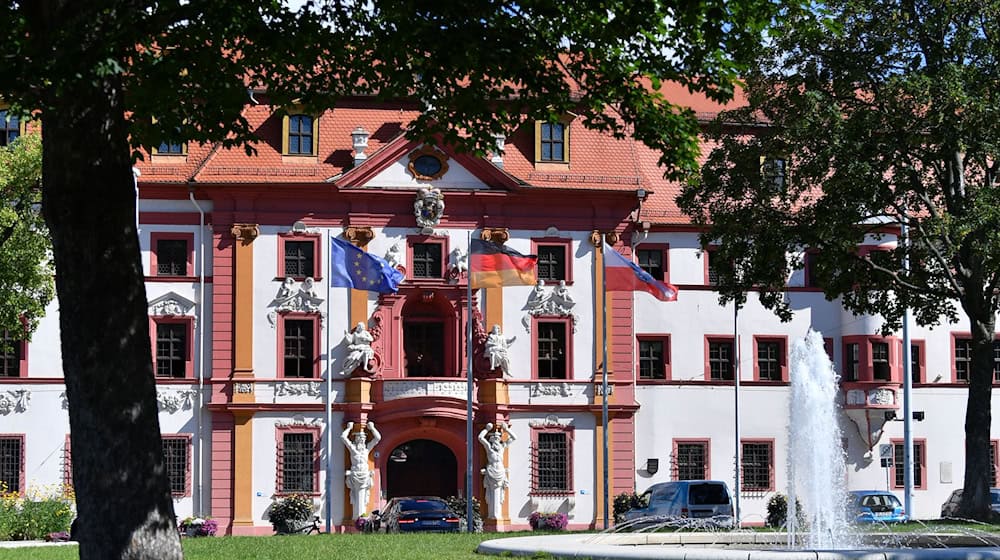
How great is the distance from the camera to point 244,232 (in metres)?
48.3

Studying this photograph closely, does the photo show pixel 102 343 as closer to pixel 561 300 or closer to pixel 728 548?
pixel 728 548

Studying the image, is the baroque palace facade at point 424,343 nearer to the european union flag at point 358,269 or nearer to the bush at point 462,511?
the bush at point 462,511

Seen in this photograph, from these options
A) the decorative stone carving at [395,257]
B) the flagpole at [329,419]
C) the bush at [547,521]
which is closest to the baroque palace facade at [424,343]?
the decorative stone carving at [395,257]

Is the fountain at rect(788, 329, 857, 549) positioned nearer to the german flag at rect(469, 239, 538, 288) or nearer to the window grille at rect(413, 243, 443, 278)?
the german flag at rect(469, 239, 538, 288)

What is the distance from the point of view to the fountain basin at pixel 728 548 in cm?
1886

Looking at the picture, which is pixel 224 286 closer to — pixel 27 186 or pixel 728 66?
pixel 27 186

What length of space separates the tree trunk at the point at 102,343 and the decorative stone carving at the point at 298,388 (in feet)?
106

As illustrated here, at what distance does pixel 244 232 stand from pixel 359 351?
17.1 ft

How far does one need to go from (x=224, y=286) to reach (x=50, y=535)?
44.5 ft

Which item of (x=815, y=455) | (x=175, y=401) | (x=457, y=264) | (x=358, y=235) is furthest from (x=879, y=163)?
(x=175, y=401)

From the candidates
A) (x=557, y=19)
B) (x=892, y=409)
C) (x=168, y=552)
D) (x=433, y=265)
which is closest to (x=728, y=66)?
(x=557, y=19)

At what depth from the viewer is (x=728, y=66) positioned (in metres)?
18.4

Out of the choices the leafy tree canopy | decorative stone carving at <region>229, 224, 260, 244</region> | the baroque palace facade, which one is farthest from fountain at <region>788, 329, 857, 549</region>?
decorative stone carving at <region>229, 224, 260, 244</region>

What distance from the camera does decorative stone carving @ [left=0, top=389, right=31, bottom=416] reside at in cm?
4738
